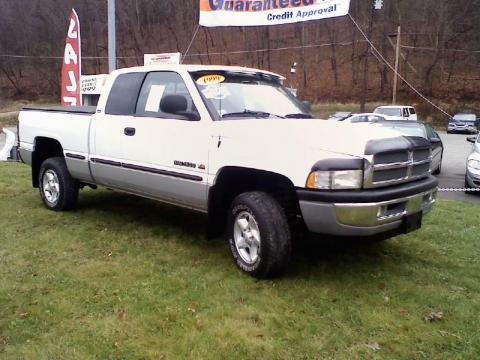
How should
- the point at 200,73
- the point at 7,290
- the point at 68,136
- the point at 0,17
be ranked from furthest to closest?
the point at 0,17, the point at 68,136, the point at 200,73, the point at 7,290

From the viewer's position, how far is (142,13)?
229ft

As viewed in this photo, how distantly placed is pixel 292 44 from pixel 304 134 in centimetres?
5437

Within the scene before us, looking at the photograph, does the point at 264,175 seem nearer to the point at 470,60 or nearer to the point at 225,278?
the point at 225,278

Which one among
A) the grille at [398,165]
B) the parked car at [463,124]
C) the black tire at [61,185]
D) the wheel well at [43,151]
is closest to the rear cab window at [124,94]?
the black tire at [61,185]

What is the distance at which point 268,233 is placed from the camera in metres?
4.19

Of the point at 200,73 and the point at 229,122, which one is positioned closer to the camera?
the point at 229,122

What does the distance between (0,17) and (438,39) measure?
56.8 meters

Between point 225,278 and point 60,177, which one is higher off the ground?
point 60,177

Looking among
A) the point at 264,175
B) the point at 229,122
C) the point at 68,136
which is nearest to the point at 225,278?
the point at 264,175

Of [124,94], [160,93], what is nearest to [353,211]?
[160,93]

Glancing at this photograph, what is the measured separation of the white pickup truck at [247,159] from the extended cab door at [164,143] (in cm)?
1

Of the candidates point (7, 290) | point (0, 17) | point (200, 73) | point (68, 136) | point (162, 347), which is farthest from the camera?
point (0, 17)

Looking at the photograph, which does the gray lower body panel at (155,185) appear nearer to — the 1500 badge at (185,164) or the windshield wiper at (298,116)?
the 1500 badge at (185,164)

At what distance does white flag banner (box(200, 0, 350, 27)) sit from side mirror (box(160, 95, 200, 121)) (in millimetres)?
6842
